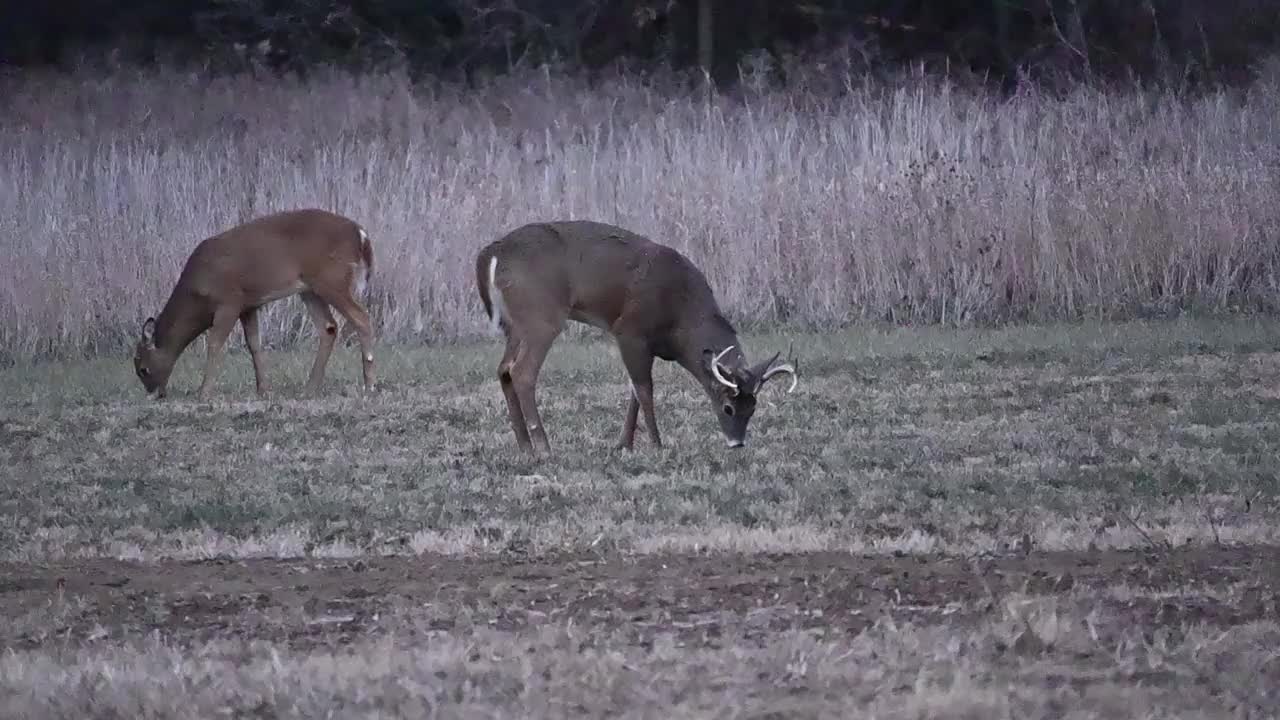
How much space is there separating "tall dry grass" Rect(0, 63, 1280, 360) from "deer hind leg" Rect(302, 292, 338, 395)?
7.65 ft

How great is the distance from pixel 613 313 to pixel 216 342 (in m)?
4.28

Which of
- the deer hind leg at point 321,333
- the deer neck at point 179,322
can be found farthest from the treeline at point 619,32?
the deer hind leg at point 321,333

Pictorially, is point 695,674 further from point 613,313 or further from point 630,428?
point 613,313

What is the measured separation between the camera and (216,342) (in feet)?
45.1

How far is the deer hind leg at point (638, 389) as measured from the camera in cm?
1012

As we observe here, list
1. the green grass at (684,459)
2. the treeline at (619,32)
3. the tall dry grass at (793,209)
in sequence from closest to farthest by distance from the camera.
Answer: the green grass at (684,459)
the tall dry grass at (793,209)
the treeline at (619,32)

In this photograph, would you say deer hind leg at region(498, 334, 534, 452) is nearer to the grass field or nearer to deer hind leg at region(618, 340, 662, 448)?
the grass field

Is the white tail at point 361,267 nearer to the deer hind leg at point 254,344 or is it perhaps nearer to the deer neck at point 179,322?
the deer hind leg at point 254,344

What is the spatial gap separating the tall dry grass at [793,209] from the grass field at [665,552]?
11.9 feet

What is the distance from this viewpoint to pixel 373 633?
19.6ft

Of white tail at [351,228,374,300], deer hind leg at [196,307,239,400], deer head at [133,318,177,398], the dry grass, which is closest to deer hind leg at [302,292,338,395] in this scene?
white tail at [351,228,374,300]

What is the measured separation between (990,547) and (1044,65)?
67.7 feet

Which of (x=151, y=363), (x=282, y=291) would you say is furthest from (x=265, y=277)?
(x=151, y=363)

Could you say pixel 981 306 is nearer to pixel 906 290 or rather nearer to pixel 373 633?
pixel 906 290
